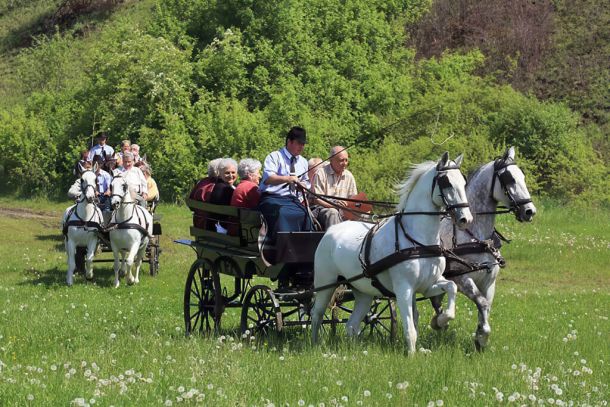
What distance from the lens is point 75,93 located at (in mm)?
37875

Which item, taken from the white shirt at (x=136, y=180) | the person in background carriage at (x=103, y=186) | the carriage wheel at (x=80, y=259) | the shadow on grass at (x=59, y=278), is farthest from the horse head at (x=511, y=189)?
the carriage wheel at (x=80, y=259)

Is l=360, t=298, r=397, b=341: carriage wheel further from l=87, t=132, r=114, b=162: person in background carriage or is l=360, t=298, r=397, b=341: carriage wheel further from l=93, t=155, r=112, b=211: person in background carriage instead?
l=87, t=132, r=114, b=162: person in background carriage

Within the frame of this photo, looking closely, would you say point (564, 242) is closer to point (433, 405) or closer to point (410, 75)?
point (410, 75)

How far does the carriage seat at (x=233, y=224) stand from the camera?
11852 millimetres

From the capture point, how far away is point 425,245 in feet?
33.3

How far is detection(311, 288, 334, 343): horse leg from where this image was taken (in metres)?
11.4

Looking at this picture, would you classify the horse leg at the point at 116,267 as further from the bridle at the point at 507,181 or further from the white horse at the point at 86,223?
the bridle at the point at 507,181

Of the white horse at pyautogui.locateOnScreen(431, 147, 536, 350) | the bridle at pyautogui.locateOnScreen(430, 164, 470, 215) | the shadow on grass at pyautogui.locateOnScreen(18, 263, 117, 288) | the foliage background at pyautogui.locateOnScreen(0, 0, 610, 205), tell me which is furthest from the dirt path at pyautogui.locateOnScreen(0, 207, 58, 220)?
the bridle at pyautogui.locateOnScreen(430, 164, 470, 215)

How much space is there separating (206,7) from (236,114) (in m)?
5.66

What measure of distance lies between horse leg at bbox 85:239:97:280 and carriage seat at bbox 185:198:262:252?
612cm

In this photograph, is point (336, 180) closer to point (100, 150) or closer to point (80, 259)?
point (80, 259)

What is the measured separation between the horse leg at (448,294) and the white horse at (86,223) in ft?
33.0

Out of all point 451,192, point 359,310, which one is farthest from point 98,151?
point 451,192

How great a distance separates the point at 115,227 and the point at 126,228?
0.21 metres
